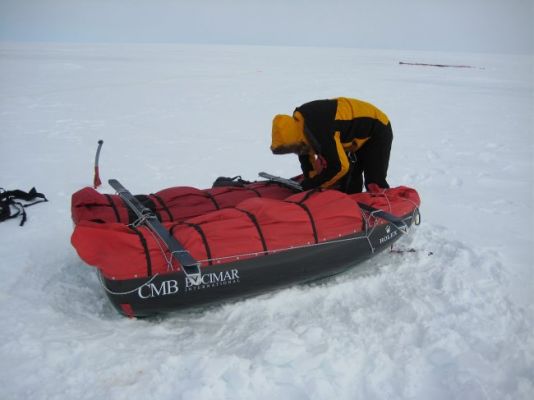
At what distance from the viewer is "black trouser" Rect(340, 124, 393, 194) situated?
354 cm

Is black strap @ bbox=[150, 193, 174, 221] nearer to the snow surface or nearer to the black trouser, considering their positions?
the snow surface

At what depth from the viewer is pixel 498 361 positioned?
225cm

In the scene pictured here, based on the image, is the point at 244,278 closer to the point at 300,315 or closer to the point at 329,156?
the point at 300,315

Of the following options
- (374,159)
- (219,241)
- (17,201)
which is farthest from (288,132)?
(17,201)

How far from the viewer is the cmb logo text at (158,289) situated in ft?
7.97

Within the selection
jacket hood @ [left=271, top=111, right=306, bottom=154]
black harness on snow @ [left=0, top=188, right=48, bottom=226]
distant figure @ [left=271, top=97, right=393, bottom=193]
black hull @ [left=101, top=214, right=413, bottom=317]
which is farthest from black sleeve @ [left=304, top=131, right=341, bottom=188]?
black harness on snow @ [left=0, top=188, right=48, bottom=226]

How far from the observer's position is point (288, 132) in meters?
3.35

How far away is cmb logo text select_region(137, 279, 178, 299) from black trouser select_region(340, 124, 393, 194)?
1752 millimetres

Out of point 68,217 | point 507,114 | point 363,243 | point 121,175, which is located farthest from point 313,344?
point 507,114

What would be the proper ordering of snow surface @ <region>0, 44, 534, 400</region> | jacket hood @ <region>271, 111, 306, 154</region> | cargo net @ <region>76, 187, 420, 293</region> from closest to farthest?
snow surface @ <region>0, 44, 534, 400</region>
cargo net @ <region>76, 187, 420, 293</region>
jacket hood @ <region>271, 111, 306, 154</region>

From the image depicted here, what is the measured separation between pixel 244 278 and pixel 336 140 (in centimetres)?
128

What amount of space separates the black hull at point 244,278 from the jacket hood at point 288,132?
902mm

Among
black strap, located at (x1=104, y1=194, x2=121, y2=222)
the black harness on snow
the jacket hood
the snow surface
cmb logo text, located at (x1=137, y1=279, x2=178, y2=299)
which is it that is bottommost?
the snow surface

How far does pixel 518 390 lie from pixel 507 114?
9430 millimetres
